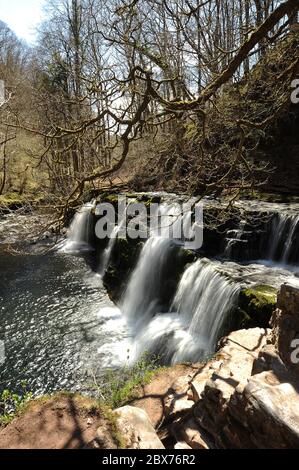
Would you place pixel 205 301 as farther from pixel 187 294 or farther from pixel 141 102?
pixel 141 102

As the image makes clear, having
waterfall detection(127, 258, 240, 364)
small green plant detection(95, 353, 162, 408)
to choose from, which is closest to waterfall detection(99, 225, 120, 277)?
waterfall detection(127, 258, 240, 364)

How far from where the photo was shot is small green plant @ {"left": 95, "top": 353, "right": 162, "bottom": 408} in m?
4.77

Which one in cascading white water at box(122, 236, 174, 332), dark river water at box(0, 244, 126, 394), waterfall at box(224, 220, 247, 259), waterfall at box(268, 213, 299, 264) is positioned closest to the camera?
dark river water at box(0, 244, 126, 394)

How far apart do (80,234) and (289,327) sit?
42.8ft

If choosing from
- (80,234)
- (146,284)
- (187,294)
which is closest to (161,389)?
(187,294)

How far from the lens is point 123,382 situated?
595cm

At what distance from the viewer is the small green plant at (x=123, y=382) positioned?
4.77m

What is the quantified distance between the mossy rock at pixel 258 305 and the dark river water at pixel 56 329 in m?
2.83

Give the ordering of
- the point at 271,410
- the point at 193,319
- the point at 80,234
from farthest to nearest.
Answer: the point at 80,234 < the point at 193,319 < the point at 271,410

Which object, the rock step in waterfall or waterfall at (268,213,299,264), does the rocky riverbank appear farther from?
waterfall at (268,213,299,264)

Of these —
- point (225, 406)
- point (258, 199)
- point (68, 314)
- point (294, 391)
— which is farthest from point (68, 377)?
point (258, 199)

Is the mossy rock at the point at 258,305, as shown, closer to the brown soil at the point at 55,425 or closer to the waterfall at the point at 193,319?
the waterfall at the point at 193,319

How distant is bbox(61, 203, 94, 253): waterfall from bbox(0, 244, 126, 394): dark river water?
2.65 metres
